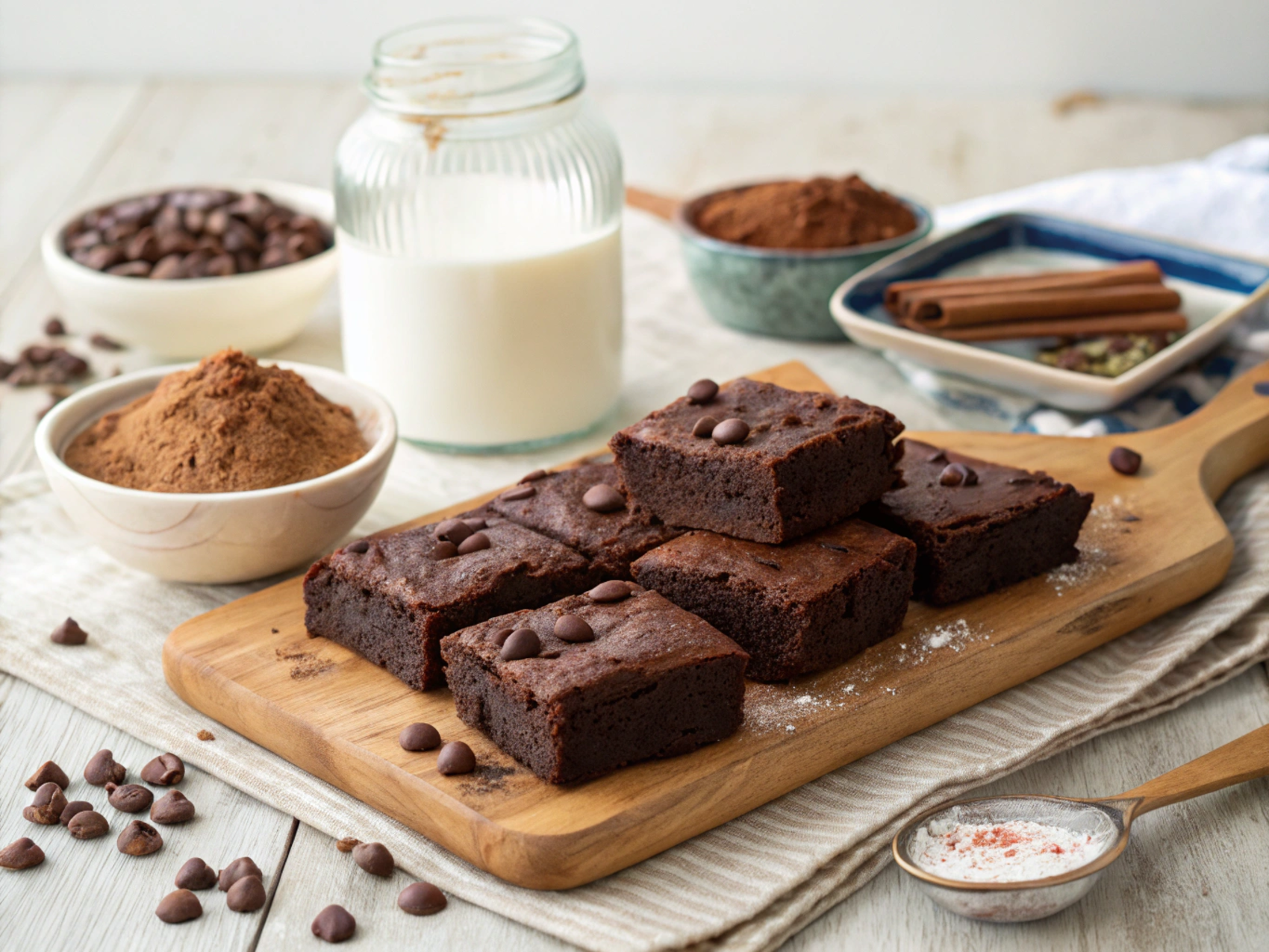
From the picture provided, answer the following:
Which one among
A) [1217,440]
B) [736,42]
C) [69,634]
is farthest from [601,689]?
[736,42]

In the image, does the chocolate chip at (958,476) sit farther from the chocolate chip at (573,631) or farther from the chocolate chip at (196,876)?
the chocolate chip at (196,876)

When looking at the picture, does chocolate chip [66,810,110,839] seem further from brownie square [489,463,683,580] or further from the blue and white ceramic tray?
the blue and white ceramic tray

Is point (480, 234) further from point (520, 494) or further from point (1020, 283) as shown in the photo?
point (1020, 283)

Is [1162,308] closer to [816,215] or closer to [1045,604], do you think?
[816,215]

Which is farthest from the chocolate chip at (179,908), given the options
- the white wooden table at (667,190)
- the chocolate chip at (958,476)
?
the chocolate chip at (958,476)

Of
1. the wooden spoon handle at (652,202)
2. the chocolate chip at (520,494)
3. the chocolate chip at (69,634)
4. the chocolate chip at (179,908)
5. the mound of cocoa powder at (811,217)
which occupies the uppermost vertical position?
the mound of cocoa powder at (811,217)
